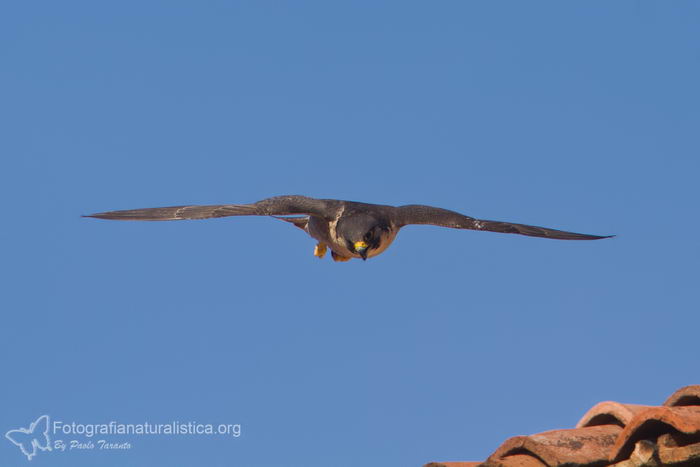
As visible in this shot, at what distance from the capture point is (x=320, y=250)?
12953 millimetres

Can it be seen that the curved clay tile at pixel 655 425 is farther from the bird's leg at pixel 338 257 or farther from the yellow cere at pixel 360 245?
the bird's leg at pixel 338 257

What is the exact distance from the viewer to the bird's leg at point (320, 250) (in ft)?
42.2

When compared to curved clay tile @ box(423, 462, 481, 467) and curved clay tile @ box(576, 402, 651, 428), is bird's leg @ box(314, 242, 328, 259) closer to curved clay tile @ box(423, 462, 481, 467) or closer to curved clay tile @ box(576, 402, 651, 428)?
curved clay tile @ box(576, 402, 651, 428)

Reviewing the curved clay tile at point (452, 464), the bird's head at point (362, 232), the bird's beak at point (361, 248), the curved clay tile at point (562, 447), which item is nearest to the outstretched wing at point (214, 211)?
the bird's head at point (362, 232)

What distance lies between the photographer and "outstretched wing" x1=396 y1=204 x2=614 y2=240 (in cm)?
1169

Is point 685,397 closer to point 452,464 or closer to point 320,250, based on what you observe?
point 452,464

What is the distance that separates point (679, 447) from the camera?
6027mm

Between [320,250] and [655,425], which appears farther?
[320,250]

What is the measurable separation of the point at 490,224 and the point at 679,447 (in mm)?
5925

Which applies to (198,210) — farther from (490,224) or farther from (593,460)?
(593,460)

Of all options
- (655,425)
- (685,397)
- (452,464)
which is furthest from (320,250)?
(655,425)

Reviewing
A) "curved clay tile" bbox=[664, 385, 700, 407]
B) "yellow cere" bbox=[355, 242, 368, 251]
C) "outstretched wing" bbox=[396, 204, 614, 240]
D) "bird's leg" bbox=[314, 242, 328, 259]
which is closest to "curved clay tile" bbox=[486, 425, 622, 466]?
"curved clay tile" bbox=[664, 385, 700, 407]

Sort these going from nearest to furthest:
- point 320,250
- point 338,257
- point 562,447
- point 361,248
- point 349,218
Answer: point 562,447 → point 361,248 → point 349,218 → point 338,257 → point 320,250

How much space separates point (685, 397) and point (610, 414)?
2.21 feet
